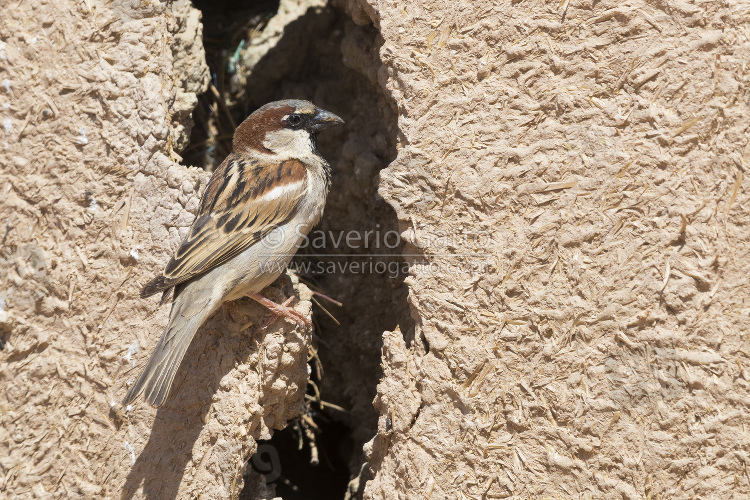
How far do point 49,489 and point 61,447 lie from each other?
0.64 feet

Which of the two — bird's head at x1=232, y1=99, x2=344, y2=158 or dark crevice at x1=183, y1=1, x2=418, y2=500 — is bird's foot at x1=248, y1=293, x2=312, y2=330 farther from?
bird's head at x1=232, y1=99, x2=344, y2=158

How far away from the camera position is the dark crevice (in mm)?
4148

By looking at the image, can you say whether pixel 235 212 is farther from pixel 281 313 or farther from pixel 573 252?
pixel 573 252

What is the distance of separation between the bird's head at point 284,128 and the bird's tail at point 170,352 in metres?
1.11

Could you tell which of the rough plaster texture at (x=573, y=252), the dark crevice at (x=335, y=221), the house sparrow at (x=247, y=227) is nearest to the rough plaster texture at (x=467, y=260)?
the rough plaster texture at (x=573, y=252)

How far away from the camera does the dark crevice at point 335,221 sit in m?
4.15

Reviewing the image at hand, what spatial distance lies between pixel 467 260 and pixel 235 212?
4.03 ft

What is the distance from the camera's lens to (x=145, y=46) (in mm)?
3301

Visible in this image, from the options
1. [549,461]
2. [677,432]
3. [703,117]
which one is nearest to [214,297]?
[549,461]

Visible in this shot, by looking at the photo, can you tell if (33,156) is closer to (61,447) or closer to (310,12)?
(61,447)

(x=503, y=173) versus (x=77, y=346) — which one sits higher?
(x=503, y=173)

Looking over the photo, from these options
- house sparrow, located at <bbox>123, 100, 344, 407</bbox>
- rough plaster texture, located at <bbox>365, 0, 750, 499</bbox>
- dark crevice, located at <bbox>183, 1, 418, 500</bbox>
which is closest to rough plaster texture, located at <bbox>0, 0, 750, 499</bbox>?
rough plaster texture, located at <bbox>365, 0, 750, 499</bbox>

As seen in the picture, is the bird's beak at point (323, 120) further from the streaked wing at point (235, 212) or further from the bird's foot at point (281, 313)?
the bird's foot at point (281, 313)

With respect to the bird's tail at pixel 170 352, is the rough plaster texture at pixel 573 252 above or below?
above
